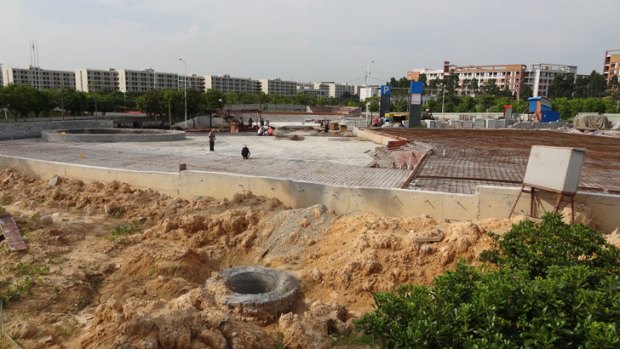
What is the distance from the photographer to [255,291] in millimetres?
7938

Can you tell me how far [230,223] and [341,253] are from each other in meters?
2.98

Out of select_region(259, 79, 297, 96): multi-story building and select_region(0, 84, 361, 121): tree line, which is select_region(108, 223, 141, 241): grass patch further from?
select_region(259, 79, 297, 96): multi-story building

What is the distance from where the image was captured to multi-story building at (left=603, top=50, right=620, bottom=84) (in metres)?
108

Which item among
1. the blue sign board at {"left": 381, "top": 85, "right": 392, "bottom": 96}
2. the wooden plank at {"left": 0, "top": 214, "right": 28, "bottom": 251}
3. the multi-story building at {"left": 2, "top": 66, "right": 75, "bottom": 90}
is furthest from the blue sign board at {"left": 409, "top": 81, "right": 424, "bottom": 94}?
the multi-story building at {"left": 2, "top": 66, "right": 75, "bottom": 90}

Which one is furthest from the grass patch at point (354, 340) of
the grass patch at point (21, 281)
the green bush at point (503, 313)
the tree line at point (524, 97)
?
the tree line at point (524, 97)

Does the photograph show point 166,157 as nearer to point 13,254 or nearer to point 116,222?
point 116,222

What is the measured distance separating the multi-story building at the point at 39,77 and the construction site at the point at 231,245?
109 m

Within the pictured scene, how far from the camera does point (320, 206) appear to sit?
10039 mm

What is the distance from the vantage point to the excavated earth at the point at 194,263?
5.58 meters

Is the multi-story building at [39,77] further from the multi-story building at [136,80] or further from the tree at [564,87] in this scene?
the tree at [564,87]

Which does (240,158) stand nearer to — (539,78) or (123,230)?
(123,230)

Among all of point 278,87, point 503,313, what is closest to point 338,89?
point 278,87

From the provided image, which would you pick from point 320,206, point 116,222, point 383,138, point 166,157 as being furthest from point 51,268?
point 383,138

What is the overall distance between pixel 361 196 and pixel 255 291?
3511mm
